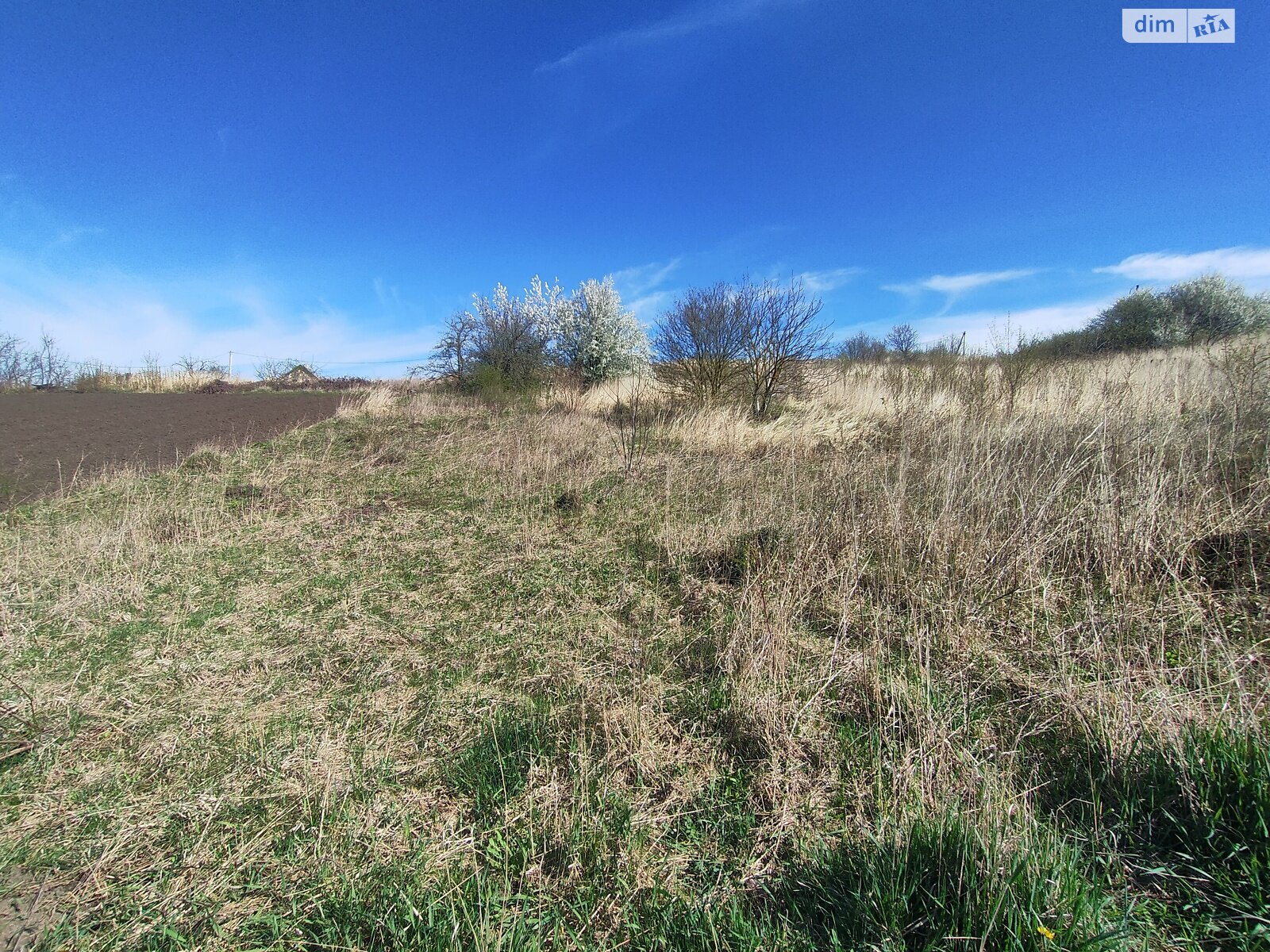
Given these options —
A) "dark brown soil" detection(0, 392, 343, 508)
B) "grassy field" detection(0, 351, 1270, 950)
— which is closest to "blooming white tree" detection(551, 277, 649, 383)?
"dark brown soil" detection(0, 392, 343, 508)

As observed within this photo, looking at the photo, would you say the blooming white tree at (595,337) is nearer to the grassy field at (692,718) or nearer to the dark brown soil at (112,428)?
the dark brown soil at (112,428)

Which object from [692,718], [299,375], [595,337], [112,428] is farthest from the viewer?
[299,375]

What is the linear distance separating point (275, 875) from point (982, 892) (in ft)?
6.85

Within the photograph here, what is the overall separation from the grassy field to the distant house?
22.4m

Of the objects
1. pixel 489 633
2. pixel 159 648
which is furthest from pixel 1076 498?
pixel 159 648

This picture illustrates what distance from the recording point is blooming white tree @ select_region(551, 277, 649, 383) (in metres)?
18.0

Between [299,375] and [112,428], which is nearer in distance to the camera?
[112,428]

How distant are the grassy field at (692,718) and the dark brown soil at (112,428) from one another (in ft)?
7.49

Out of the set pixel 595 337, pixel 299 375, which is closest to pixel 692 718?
pixel 595 337

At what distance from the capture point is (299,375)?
24734 mm

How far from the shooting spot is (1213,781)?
145 centimetres

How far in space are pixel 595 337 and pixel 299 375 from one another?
17065mm

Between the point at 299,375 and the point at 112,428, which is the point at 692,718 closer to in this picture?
the point at 112,428

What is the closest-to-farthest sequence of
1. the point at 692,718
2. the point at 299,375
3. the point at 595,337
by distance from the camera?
the point at 692,718 → the point at 595,337 → the point at 299,375
